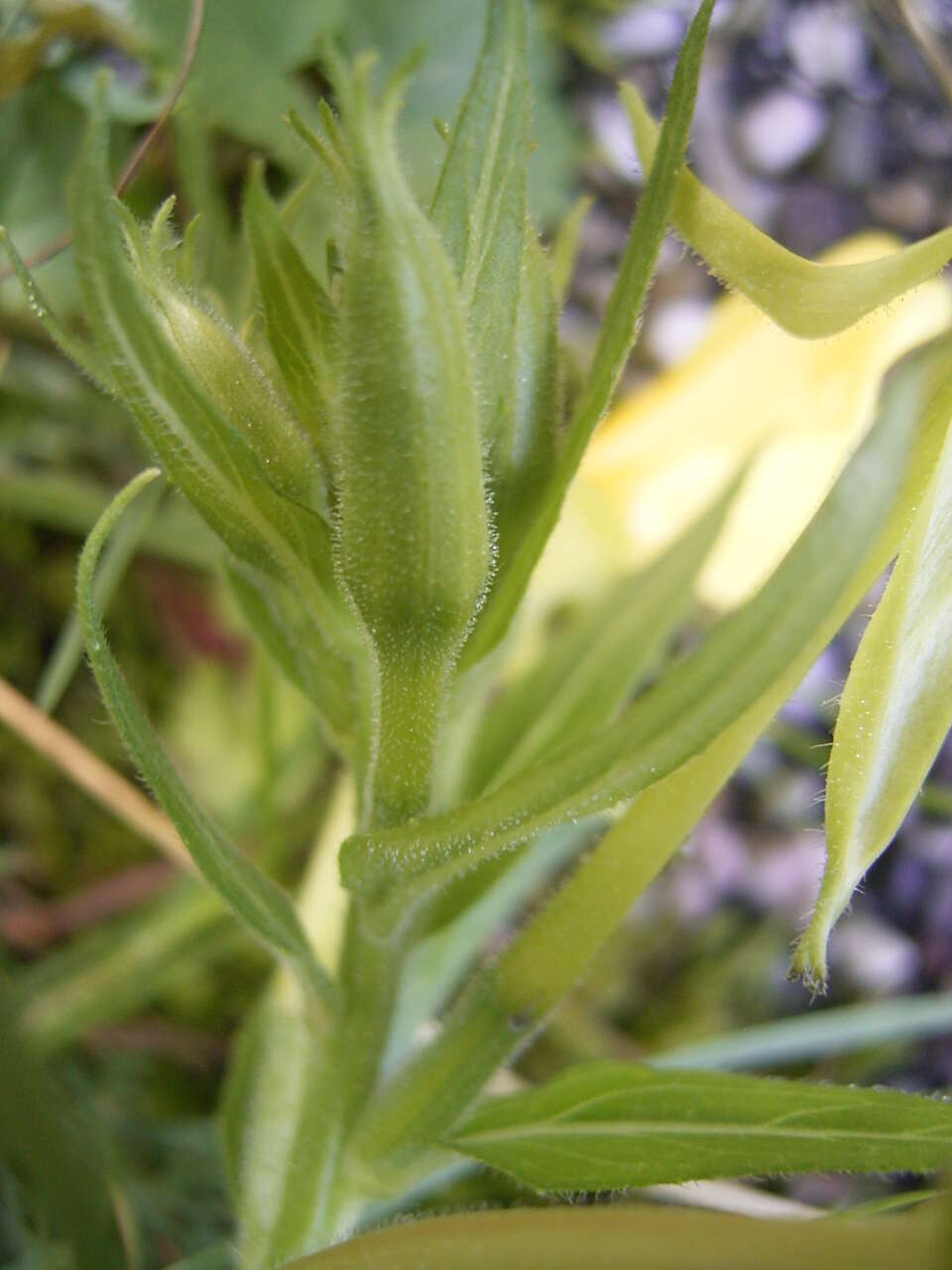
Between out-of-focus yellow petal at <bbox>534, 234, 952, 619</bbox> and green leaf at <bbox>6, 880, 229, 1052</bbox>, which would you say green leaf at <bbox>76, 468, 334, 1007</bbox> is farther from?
out-of-focus yellow petal at <bbox>534, 234, 952, 619</bbox>

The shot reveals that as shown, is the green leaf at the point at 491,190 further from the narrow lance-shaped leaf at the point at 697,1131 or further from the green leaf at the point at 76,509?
the green leaf at the point at 76,509

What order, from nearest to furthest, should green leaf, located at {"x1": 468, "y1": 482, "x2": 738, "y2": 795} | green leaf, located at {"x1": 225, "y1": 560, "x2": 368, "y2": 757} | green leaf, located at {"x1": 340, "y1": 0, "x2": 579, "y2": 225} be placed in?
green leaf, located at {"x1": 225, "y1": 560, "x2": 368, "y2": 757}, green leaf, located at {"x1": 468, "y1": 482, "x2": 738, "y2": 795}, green leaf, located at {"x1": 340, "y1": 0, "x2": 579, "y2": 225}

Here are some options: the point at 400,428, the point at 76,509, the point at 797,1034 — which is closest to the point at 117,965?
the point at 76,509

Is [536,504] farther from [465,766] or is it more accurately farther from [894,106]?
[894,106]

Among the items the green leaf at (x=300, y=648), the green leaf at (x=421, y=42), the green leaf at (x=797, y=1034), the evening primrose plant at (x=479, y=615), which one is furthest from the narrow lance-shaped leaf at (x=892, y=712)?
the green leaf at (x=421, y=42)

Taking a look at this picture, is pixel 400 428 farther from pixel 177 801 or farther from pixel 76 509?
pixel 76 509

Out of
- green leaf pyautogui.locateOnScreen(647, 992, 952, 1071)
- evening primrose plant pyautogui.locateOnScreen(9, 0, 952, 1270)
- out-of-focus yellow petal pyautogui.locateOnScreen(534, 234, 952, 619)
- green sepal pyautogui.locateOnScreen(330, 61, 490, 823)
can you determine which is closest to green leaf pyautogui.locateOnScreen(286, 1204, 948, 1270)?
evening primrose plant pyautogui.locateOnScreen(9, 0, 952, 1270)
